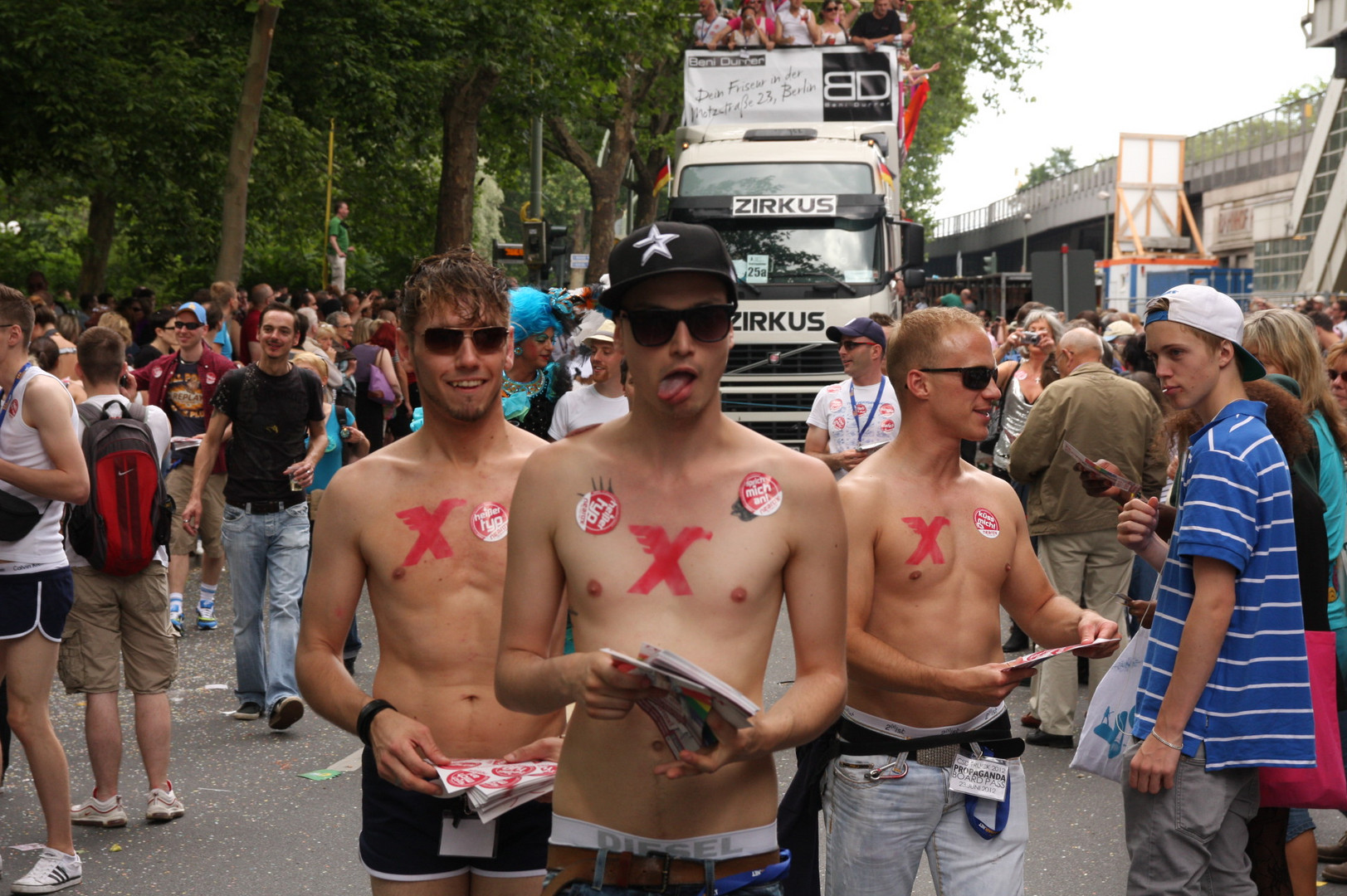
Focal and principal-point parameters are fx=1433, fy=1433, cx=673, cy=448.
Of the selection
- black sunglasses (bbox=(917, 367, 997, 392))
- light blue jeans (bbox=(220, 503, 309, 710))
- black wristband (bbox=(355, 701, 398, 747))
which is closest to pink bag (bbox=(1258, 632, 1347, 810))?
black sunglasses (bbox=(917, 367, 997, 392))

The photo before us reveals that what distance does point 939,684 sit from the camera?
11.0ft

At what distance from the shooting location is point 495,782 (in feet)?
9.45

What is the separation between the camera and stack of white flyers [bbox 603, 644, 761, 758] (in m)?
2.08

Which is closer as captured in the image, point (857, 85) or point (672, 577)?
point (672, 577)

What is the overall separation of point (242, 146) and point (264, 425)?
1022 centimetres

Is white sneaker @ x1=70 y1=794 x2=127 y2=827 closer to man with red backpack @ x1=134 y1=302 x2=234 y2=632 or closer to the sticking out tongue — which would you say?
man with red backpack @ x1=134 y1=302 x2=234 y2=632

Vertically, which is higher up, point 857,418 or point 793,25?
point 793,25

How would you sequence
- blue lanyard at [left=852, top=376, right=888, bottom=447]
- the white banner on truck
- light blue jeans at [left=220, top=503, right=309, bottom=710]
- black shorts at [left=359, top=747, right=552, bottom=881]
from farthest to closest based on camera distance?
the white banner on truck, blue lanyard at [left=852, top=376, right=888, bottom=447], light blue jeans at [left=220, top=503, right=309, bottom=710], black shorts at [left=359, top=747, right=552, bottom=881]

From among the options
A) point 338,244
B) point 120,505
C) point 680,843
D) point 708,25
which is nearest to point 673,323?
point 680,843

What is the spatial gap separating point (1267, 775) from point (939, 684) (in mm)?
927

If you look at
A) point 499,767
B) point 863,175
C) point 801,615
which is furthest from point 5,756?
point 863,175

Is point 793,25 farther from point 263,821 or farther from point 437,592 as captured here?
point 437,592

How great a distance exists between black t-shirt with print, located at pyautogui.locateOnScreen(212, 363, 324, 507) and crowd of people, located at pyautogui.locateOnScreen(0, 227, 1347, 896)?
56.9 inches

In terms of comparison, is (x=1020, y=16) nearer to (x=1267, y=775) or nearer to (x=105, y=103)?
(x=105, y=103)
